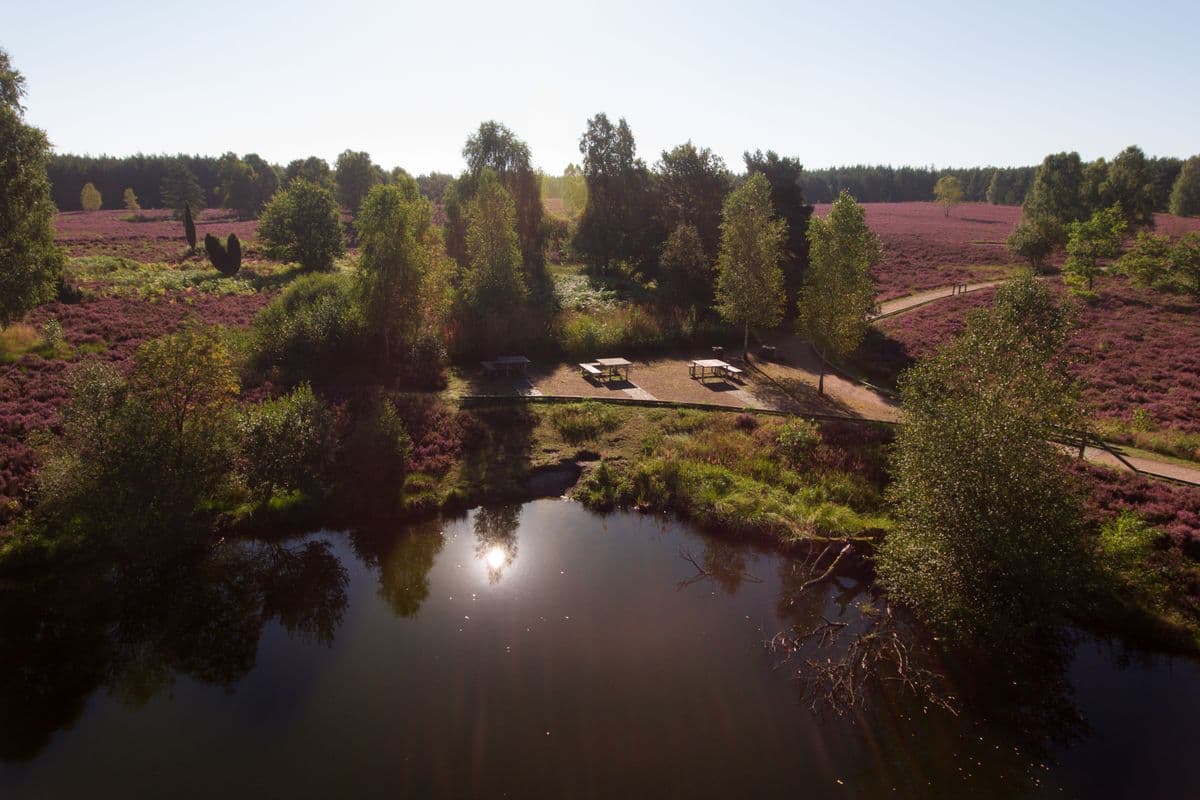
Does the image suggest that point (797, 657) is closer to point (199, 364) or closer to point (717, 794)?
point (717, 794)

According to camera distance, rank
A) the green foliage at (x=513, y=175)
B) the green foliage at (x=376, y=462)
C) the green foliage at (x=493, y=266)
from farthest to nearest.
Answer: the green foliage at (x=513, y=175) → the green foliage at (x=493, y=266) → the green foliage at (x=376, y=462)

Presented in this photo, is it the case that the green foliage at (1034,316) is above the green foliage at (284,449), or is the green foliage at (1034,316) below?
above

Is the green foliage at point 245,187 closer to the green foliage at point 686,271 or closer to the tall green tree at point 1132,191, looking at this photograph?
the green foliage at point 686,271

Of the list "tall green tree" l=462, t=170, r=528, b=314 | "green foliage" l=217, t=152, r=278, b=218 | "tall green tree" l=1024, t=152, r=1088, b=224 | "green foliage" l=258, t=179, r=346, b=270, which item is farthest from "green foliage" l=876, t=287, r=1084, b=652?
"green foliage" l=217, t=152, r=278, b=218

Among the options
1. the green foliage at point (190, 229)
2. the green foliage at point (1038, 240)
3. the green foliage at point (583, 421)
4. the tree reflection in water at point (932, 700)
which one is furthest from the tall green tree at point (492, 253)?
the green foliage at point (1038, 240)

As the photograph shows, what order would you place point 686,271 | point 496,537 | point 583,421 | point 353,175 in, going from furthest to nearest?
1. point 353,175
2. point 686,271
3. point 583,421
4. point 496,537

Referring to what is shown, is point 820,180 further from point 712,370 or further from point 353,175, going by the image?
point 712,370

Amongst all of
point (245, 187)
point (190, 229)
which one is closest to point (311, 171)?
point (245, 187)
